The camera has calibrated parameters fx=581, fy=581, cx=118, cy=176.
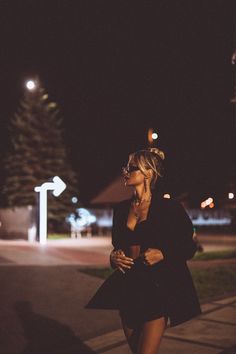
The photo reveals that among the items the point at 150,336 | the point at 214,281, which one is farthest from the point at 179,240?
the point at 214,281

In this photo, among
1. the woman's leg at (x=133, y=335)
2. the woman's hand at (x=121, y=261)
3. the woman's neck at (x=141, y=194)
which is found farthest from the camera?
the woman's neck at (x=141, y=194)

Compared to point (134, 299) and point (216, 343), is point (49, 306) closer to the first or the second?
point (216, 343)

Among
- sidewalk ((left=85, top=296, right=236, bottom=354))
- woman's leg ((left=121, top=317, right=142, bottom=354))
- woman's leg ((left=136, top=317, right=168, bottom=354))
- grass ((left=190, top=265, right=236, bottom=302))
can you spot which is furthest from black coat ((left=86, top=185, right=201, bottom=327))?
grass ((left=190, top=265, right=236, bottom=302))

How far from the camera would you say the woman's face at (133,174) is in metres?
4.14

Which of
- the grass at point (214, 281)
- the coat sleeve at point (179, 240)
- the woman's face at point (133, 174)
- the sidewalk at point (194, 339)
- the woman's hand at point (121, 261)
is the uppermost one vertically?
the woman's face at point (133, 174)

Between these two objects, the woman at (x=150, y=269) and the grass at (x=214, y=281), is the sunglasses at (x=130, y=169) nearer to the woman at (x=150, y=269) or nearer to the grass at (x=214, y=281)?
the woman at (x=150, y=269)

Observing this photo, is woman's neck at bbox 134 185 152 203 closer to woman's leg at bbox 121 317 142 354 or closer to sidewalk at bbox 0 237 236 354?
woman's leg at bbox 121 317 142 354

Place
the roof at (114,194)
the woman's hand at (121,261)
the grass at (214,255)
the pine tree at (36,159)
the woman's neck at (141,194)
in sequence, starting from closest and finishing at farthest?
the woman's hand at (121,261), the woman's neck at (141,194), the grass at (214,255), the pine tree at (36,159), the roof at (114,194)

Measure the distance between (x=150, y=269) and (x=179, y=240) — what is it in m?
0.28

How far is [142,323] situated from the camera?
3.96 meters

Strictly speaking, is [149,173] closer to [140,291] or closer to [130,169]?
[130,169]

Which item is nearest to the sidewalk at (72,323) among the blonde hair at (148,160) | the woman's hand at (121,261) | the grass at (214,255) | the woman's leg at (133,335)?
the woman's leg at (133,335)

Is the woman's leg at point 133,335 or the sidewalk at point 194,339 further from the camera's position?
the sidewalk at point 194,339

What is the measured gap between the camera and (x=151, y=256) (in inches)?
150
